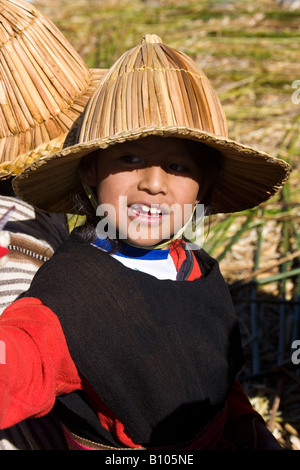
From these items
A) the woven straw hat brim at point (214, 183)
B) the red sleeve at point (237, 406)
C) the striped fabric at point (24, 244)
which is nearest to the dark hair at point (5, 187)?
the striped fabric at point (24, 244)

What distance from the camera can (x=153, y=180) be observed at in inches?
55.3

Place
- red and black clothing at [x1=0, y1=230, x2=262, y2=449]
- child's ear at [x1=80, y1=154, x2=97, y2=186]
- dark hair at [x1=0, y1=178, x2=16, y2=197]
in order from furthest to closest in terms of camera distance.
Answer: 1. dark hair at [x1=0, y1=178, x2=16, y2=197]
2. child's ear at [x1=80, y1=154, x2=97, y2=186]
3. red and black clothing at [x1=0, y1=230, x2=262, y2=449]

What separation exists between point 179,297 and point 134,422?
12.3 inches

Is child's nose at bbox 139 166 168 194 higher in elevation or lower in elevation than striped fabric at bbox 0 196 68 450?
higher

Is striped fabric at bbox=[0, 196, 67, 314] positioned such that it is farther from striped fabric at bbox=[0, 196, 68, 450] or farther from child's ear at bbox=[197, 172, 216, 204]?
child's ear at bbox=[197, 172, 216, 204]

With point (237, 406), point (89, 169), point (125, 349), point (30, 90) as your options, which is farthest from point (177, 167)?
point (237, 406)

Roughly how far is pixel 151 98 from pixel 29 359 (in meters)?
0.62

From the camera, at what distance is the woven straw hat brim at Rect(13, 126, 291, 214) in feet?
4.38

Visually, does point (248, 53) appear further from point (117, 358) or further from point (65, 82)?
point (117, 358)

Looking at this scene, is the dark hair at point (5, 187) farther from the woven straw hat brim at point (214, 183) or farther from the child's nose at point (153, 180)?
the child's nose at point (153, 180)

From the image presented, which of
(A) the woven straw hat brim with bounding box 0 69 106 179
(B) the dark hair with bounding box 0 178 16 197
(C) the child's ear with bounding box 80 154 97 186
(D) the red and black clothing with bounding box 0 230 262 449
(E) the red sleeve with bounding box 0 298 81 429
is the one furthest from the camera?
(B) the dark hair with bounding box 0 178 16 197

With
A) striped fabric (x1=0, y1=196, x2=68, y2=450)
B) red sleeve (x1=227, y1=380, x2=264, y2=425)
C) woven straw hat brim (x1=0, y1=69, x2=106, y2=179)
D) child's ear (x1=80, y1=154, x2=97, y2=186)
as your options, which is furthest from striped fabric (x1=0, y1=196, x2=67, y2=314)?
red sleeve (x1=227, y1=380, x2=264, y2=425)

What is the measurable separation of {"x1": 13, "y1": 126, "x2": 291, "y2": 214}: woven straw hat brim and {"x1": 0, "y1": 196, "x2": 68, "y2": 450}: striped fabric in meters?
0.10

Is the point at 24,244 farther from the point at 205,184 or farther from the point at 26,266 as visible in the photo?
the point at 205,184
